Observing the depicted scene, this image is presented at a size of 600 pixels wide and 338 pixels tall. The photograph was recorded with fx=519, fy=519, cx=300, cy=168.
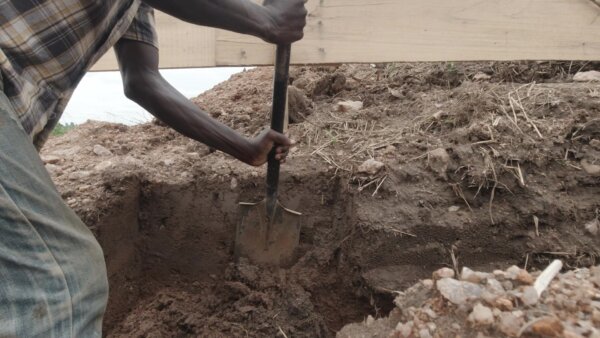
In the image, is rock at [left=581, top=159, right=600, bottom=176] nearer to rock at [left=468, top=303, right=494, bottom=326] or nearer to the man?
rock at [left=468, top=303, right=494, bottom=326]

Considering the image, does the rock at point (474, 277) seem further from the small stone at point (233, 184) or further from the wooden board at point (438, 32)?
the wooden board at point (438, 32)


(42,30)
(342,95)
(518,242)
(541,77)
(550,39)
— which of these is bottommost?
(518,242)

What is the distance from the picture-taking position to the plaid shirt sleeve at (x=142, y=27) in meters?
2.16

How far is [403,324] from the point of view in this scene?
62.6 inches

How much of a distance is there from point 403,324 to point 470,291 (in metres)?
0.24

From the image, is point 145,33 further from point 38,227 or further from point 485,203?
point 485,203

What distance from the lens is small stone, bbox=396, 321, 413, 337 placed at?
1518 millimetres

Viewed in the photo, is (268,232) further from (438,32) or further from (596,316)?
(596,316)

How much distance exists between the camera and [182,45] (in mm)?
3131

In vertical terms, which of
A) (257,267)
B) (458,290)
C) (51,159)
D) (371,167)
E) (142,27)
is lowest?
(257,267)

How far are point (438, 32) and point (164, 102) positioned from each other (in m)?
1.65

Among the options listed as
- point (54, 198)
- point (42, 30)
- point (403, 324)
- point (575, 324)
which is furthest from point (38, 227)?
point (575, 324)

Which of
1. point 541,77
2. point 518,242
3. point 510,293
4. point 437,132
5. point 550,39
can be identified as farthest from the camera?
point 541,77

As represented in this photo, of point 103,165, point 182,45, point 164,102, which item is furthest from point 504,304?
point 182,45
